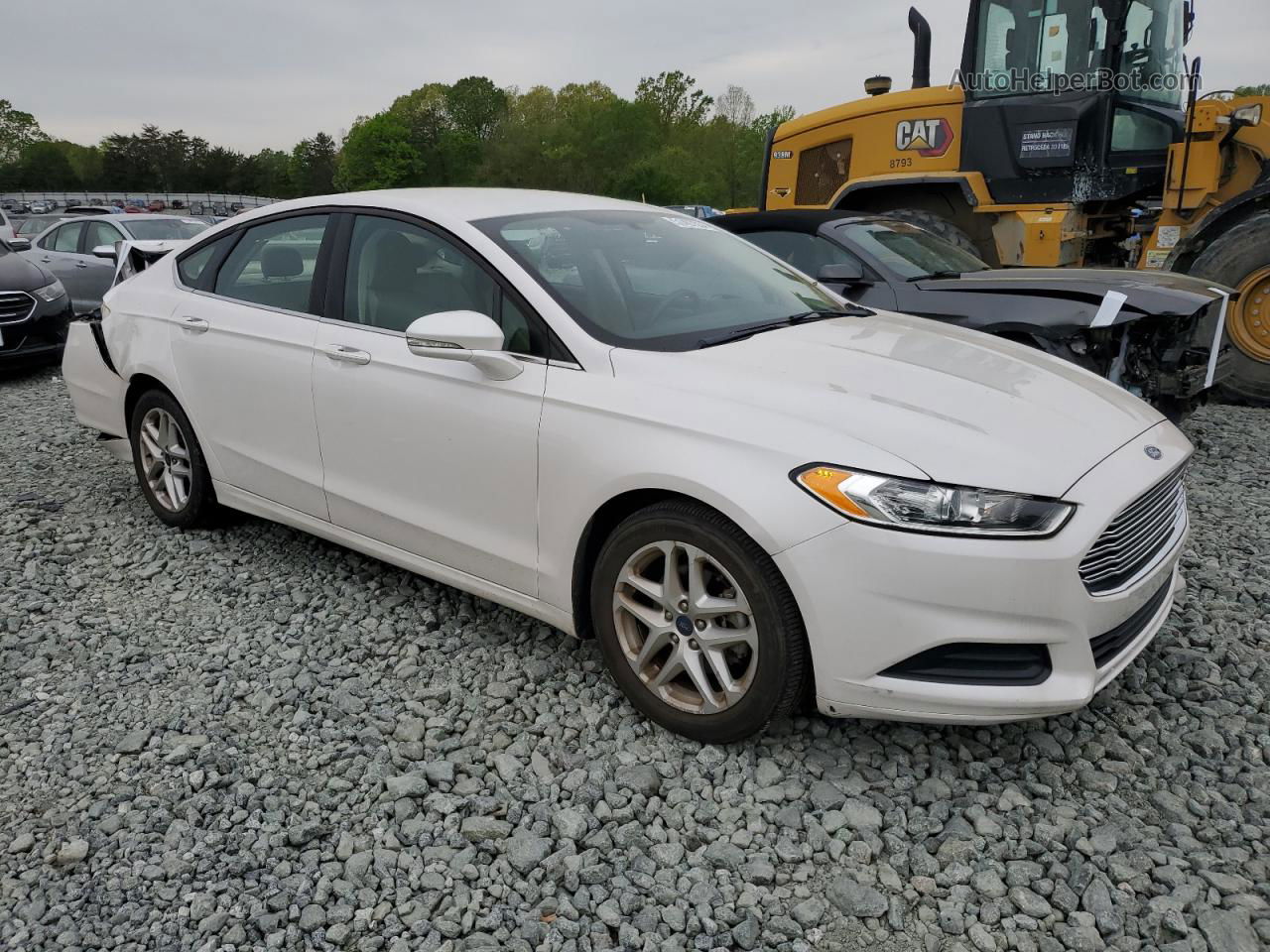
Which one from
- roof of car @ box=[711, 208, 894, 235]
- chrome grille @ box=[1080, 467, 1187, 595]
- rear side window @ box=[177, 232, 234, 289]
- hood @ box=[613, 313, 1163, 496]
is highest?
roof of car @ box=[711, 208, 894, 235]

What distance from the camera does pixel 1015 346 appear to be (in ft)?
11.7

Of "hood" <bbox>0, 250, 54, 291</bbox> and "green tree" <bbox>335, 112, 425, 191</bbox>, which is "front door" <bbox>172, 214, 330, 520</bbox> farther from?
"green tree" <bbox>335, 112, 425, 191</bbox>

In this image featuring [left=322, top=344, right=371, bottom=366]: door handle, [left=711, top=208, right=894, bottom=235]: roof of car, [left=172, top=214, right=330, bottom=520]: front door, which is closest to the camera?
[left=322, top=344, right=371, bottom=366]: door handle

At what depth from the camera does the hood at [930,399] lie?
2.47 m

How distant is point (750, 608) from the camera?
2605mm

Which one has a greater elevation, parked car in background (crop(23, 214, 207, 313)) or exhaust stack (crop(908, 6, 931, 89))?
exhaust stack (crop(908, 6, 931, 89))

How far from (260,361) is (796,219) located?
149 inches

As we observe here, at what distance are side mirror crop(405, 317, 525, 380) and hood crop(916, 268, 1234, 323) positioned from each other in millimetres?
3496

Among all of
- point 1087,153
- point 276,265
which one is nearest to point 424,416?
point 276,265

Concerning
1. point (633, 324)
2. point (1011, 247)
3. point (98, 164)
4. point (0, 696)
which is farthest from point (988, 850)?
point (98, 164)

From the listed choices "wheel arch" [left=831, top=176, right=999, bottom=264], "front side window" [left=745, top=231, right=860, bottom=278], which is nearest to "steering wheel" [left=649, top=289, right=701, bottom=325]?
"front side window" [left=745, top=231, right=860, bottom=278]

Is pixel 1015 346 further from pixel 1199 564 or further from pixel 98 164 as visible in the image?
pixel 98 164

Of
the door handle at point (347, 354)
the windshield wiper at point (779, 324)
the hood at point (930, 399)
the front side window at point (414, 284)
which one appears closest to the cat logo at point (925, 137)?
the windshield wiper at point (779, 324)

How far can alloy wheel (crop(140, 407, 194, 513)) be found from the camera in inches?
178
